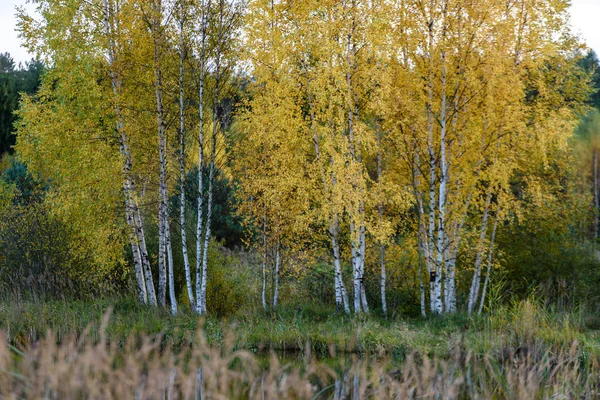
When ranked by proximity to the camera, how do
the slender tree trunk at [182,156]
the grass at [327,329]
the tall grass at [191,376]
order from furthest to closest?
the slender tree trunk at [182,156] → the grass at [327,329] → the tall grass at [191,376]

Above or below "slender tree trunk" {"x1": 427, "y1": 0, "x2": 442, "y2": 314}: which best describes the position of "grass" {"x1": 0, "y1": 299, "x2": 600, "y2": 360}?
below

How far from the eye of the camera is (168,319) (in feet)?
32.9

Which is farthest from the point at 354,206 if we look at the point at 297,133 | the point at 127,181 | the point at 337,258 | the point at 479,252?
the point at 127,181

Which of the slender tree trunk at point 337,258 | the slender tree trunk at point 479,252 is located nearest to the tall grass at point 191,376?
the slender tree trunk at point 337,258

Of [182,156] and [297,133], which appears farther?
[297,133]

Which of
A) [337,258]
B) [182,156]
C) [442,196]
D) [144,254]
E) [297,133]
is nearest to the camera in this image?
[442,196]

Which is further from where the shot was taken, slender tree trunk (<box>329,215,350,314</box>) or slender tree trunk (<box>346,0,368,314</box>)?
slender tree trunk (<box>329,215,350,314</box>)

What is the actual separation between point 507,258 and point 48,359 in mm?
11553

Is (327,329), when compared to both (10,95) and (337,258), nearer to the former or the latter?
(337,258)

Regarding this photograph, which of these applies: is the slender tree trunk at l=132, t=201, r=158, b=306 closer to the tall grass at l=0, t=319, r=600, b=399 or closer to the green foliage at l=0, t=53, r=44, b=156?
the tall grass at l=0, t=319, r=600, b=399

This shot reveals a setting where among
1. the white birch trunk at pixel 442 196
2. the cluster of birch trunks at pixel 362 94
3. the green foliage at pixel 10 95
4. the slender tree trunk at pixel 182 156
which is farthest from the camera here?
the green foliage at pixel 10 95

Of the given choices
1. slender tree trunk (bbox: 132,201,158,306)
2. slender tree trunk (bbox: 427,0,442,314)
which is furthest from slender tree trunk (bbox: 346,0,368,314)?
slender tree trunk (bbox: 132,201,158,306)

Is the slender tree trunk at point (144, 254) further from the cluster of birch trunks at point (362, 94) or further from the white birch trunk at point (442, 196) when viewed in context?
the white birch trunk at point (442, 196)

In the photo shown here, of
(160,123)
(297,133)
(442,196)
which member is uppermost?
(160,123)
